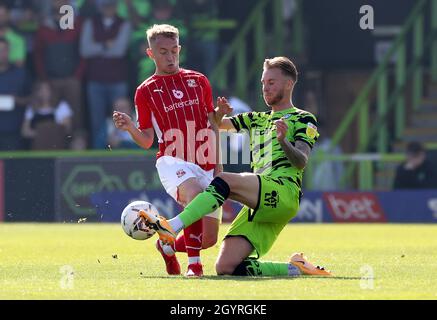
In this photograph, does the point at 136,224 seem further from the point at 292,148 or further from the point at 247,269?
the point at 292,148

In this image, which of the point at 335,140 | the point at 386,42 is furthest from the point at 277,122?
the point at 386,42

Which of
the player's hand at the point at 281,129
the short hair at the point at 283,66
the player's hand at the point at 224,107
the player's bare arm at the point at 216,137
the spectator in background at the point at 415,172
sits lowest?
the spectator in background at the point at 415,172

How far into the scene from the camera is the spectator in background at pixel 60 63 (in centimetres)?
2231

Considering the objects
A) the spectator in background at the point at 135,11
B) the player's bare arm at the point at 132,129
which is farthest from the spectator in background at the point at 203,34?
the player's bare arm at the point at 132,129

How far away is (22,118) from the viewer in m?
22.5

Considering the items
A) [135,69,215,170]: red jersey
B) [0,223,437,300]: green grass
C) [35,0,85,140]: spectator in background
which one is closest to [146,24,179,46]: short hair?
[135,69,215,170]: red jersey

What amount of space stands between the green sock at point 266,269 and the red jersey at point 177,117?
3.23 ft

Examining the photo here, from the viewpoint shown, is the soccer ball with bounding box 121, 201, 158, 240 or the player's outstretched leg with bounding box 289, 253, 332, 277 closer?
the soccer ball with bounding box 121, 201, 158, 240

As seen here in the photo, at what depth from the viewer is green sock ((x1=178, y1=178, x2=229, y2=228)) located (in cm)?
923

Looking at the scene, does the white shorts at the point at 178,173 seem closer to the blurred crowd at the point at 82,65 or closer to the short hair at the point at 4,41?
the blurred crowd at the point at 82,65

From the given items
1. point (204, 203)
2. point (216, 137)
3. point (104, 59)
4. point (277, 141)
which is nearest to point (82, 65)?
point (104, 59)

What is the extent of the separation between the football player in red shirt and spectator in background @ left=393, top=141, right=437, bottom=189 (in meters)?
10.8

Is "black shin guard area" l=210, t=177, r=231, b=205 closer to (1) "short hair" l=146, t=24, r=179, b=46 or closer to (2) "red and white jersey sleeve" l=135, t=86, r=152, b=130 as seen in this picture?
(2) "red and white jersey sleeve" l=135, t=86, r=152, b=130

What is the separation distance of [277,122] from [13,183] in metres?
11.7
